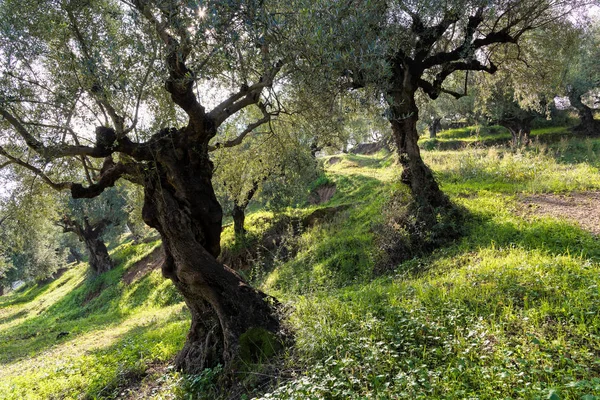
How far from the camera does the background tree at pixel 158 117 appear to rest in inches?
209

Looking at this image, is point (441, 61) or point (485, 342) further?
point (441, 61)

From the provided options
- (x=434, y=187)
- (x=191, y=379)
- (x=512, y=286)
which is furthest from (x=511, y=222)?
(x=191, y=379)

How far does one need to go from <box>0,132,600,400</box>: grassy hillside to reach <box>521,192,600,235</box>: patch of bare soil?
8.5 inches

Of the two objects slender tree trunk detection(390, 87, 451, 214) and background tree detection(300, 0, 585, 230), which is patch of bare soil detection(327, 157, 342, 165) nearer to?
background tree detection(300, 0, 585, 230)

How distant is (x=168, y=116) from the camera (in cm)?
802

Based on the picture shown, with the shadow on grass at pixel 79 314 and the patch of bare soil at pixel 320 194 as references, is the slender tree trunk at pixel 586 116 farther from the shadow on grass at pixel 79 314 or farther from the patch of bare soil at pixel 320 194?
the shadow on grass at pixel 79 314

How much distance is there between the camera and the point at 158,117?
773 centimetres

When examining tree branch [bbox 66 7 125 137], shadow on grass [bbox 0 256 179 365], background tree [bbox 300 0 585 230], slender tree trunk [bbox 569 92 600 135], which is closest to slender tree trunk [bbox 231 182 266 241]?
shadow on grass [bbox 0 256 179 365]

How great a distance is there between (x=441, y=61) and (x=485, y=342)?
8.62m

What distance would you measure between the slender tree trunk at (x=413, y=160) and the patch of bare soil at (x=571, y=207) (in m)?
2.38

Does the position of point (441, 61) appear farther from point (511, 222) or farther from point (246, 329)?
point (246, 329)

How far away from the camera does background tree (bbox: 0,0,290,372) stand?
530 cm

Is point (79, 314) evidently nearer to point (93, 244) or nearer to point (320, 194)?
point (93, 244)

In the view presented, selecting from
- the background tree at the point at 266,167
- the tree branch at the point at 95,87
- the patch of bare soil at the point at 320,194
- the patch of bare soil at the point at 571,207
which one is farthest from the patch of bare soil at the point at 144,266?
the patch of bare soil at the point at 571,207
